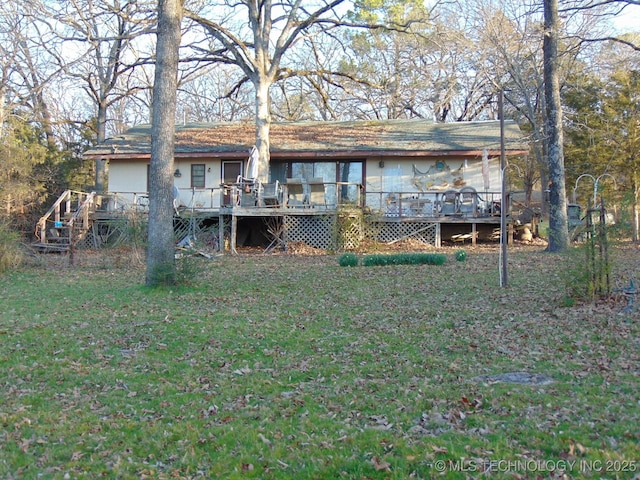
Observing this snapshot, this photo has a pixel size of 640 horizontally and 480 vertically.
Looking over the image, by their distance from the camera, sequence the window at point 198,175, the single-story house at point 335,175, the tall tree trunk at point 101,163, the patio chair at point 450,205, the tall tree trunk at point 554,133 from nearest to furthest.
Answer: the tall tree trunk at point 554,133 < the single-story house at point 335,175 < the patio chair at point 450,205 < the window at point 198,175 < the tall tree trunk at point 101,163

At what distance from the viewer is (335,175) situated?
21688 millimetres

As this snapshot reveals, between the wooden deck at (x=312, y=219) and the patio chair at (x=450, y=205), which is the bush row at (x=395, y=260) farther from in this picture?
the patio chair at (x=450, y=205)

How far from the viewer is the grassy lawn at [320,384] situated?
420 cm

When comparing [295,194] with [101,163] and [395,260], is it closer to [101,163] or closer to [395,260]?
[395,260]

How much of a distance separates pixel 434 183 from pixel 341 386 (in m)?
15.7

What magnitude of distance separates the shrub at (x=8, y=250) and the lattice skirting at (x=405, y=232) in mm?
10454

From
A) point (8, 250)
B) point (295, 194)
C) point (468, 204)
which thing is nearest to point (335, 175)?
point (295, 194)

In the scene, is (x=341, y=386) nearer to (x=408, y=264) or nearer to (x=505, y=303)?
(x=505, y=303)

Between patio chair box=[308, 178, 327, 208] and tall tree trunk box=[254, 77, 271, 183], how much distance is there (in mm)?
1994

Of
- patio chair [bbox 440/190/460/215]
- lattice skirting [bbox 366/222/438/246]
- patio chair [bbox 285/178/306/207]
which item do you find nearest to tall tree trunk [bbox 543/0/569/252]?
patio chair [bbox 440/190/460/215]

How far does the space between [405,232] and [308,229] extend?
10.6 ft

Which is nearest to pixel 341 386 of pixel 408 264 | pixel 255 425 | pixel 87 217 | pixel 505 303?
pixel 255 425

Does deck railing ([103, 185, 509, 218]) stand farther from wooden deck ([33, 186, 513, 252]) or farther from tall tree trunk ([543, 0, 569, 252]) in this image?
tall tree trunk ([543, 0, 569, 252])

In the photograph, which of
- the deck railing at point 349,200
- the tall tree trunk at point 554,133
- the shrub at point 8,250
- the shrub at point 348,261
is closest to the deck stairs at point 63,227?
the deck railing at point 349,200
